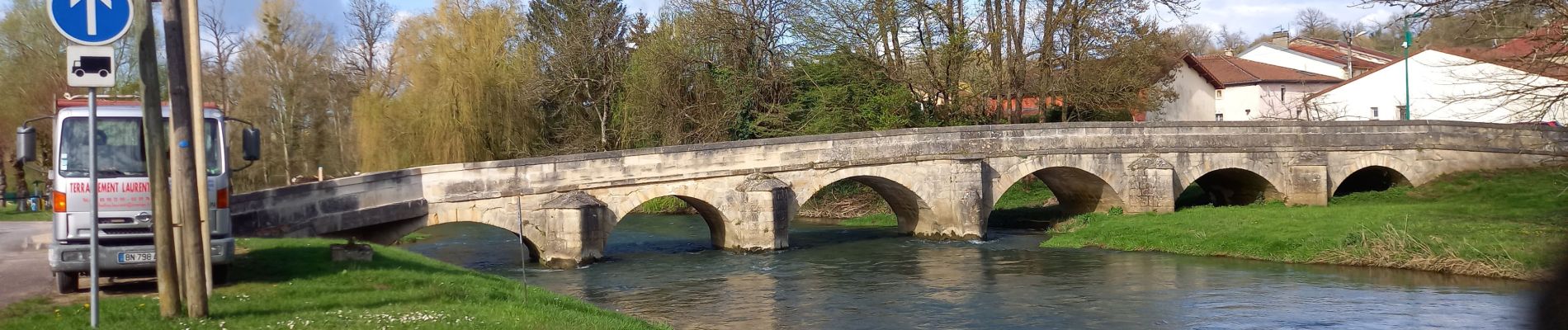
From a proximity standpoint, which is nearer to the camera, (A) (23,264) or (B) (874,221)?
(A) (23,264)

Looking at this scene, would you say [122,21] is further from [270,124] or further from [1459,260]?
[270,124]

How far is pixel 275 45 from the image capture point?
32312mm

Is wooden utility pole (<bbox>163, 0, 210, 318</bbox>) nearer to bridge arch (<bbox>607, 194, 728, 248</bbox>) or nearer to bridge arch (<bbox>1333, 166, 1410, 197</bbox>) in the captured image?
bridge arch (<bbox>607, 194, 728, 248</bbox>)

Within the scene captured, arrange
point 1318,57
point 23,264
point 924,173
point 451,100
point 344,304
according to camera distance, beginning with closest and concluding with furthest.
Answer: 1. point 344,304
2. point 23,264
3. point 924,173
4. point 451,100
5. point 1318,57

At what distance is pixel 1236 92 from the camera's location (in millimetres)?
43125

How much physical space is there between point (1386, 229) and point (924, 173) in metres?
8.47

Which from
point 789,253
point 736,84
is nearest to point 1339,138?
point 789,253

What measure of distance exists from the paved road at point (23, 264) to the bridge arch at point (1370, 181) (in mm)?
23735

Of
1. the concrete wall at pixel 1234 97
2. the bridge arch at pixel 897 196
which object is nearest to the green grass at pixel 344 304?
the bridge arch at pixel 897 196

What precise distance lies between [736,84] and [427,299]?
21.9m

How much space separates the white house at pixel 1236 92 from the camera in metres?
42.3

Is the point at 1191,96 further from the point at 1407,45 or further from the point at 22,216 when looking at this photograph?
the point at 22,216

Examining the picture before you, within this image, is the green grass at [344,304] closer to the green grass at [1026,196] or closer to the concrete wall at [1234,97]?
the green grass at [1026,196]

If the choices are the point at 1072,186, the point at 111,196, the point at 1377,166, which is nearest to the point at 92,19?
the point at 111,196
